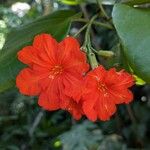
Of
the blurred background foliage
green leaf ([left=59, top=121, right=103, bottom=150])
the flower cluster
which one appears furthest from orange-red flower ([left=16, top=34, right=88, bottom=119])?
the blurred background foliage

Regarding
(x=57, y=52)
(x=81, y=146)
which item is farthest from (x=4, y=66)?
(x=81, y=146)

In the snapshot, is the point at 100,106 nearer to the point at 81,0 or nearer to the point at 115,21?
the point at 115,21

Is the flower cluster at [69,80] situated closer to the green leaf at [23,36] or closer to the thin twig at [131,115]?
the green leaf at [23,36]

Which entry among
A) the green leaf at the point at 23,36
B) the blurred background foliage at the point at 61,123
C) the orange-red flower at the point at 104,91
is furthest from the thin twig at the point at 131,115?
the orange-red flower at the point at 104,91

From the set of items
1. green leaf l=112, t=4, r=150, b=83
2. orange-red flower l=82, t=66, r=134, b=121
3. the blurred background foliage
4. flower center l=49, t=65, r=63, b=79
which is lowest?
the blurred background foliage

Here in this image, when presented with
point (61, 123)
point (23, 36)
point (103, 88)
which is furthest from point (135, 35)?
point (61, 123)

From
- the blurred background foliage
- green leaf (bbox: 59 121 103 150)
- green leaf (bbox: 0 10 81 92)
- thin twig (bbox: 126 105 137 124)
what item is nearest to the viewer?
green leaf (bbox: 0 10 81 92)

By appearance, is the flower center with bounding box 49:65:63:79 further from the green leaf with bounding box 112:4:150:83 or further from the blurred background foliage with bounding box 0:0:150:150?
the blurred background foliage with bounding box 0:0:150:150
